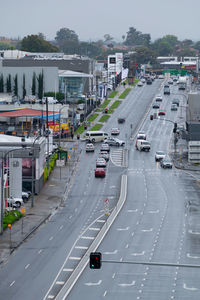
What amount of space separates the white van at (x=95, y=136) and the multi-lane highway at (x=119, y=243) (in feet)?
73.5

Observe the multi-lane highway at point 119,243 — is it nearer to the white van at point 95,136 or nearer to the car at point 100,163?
the car at point 100,163

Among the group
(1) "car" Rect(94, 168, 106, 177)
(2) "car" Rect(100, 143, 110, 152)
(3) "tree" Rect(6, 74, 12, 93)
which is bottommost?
(1) "car" Rect(94, 168, 106, 177)

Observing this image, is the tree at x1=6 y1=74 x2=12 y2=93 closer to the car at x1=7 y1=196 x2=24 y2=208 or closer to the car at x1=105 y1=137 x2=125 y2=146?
the car at x1=105 y1=137 x2=125 y2=146

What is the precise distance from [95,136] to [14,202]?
5315cm

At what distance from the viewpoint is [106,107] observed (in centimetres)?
18412

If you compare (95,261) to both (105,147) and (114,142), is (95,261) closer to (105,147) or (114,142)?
(105,147)

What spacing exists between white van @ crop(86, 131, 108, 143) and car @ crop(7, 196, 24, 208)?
5077 cm

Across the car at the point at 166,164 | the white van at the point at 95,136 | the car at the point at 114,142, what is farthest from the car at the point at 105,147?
the car at the point at 166,164

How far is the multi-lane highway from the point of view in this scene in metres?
55.3

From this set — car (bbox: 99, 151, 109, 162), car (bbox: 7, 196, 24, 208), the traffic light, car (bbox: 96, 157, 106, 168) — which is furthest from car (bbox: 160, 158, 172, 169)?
the traffic light

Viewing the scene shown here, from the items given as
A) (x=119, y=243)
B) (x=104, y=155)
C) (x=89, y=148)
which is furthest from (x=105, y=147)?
(x=119, y=243)

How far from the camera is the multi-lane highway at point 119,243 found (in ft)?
182

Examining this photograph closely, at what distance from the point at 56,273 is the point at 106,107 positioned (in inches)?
4967

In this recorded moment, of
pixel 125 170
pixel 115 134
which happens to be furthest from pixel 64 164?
pixel 115 134
